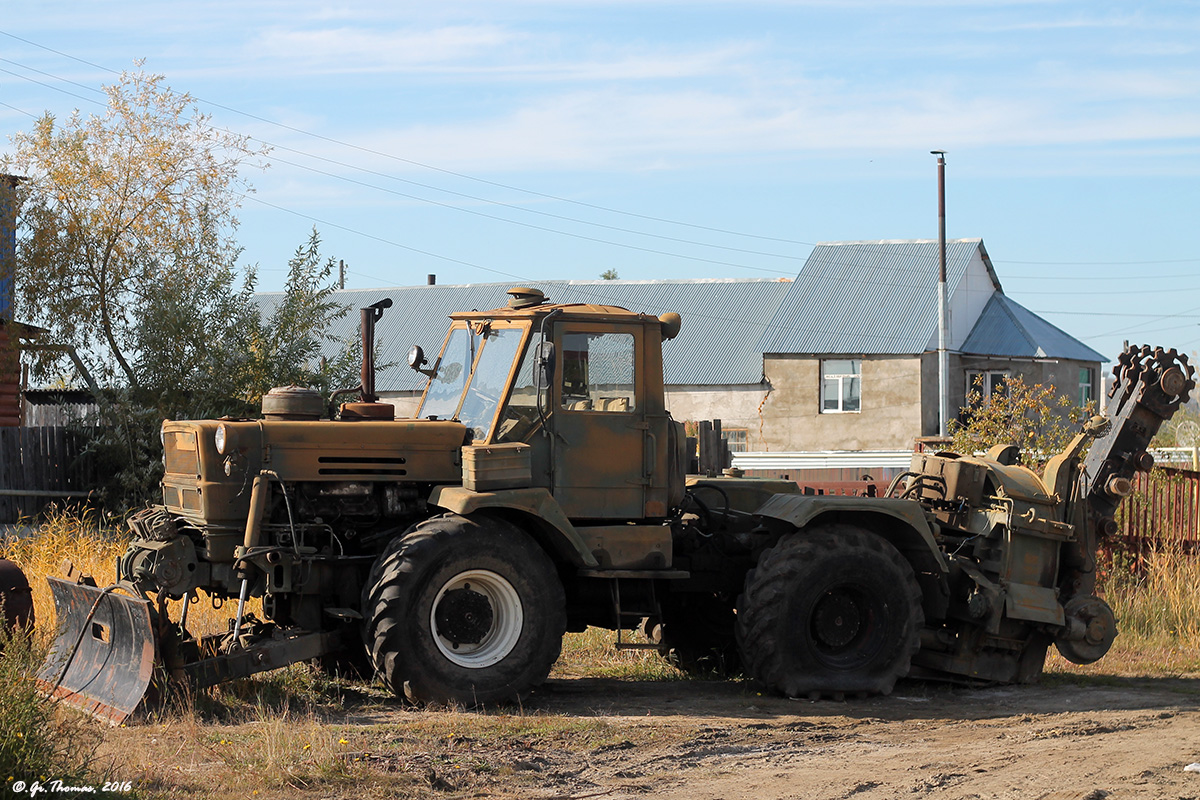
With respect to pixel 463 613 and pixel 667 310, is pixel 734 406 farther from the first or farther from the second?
pixel 463 613

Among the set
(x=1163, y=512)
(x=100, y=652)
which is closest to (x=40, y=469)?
(x=100, y=652)

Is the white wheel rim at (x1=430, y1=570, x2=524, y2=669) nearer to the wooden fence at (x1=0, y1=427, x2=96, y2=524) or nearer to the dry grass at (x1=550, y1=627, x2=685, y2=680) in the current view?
the dry grass at (x1=550, y1=627, x2=685, y2=680)

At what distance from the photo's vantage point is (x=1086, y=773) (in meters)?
7.22

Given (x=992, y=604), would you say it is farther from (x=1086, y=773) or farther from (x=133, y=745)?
(x=133, y=745)

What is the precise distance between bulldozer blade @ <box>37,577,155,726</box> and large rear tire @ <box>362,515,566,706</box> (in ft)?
4.71

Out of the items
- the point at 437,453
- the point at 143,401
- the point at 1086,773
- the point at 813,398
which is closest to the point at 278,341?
the point at 143,401

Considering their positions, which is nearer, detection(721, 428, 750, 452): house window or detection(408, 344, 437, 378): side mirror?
detection(408, 344, 437, 378): side mirror

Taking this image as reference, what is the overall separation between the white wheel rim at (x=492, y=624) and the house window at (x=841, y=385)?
3080 centimetres

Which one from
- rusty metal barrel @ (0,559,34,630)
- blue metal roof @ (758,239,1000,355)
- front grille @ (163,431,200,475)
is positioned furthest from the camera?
blue metal roof @ (758,239,1000,355)

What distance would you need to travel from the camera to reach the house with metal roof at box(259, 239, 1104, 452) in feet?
125

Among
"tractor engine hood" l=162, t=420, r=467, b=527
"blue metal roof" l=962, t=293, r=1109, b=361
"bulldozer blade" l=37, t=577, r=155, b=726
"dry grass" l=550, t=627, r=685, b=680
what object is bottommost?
"dry grass" l=550, t=627, r=685, b=680

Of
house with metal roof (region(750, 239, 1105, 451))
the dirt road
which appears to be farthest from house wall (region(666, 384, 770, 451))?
the dirt road

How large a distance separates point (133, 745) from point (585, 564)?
10.6ft

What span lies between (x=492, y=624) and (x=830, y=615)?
8.62 feet
